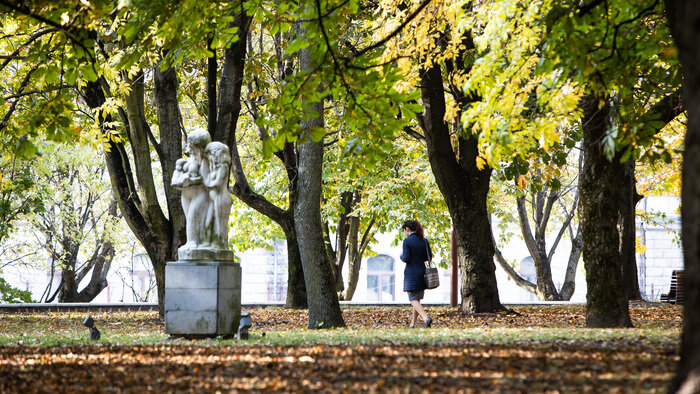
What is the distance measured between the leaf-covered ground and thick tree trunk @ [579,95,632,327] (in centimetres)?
189

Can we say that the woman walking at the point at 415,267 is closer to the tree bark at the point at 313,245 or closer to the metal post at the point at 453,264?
the tree bark at the point at 313,245

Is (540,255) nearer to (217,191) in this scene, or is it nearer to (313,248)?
(313,248)

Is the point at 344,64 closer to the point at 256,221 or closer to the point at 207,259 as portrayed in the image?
the point at 207,259

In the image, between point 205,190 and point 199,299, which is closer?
point 199,299

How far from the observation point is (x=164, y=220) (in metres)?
15.5

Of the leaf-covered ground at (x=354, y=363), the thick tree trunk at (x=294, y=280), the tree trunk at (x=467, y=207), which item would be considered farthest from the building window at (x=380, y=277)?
the leaf-covered ground at (x=354, y=363)

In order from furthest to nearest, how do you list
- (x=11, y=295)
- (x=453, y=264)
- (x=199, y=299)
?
(x=11, y=295)
(x=453, y=264)
(x=199, y=299)

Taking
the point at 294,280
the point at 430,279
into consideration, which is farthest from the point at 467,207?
the point at 294,280

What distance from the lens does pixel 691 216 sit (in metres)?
3.82

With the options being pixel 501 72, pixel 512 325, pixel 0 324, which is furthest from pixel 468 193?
pixel 0 324

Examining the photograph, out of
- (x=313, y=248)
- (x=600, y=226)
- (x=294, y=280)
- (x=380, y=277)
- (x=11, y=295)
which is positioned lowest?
(x=11, y=295)

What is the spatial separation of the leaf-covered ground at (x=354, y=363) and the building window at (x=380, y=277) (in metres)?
31.4

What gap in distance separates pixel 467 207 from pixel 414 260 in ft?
9.90

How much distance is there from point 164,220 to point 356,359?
32.4 ft
